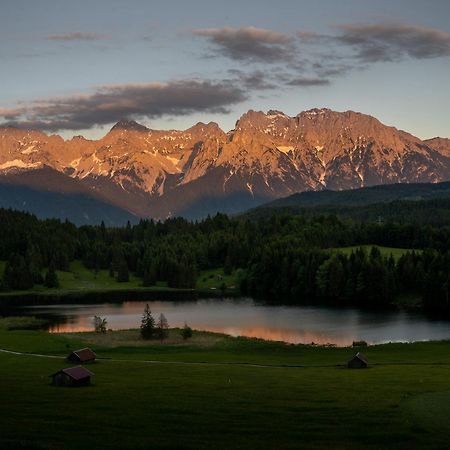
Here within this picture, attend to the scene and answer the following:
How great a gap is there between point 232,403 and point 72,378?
54.8 feet

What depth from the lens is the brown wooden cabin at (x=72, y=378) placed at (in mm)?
68500

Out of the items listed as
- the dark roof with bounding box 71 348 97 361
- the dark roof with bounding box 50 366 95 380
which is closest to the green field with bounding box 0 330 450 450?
the dark roof with bounding box 50 366 95 380

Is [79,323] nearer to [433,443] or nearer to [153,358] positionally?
[153,358]

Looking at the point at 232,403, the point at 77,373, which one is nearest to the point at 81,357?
the point at 77,373

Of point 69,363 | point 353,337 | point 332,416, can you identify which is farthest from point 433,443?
point 353,337

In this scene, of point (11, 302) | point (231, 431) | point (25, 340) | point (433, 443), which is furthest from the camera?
point (11, 302)

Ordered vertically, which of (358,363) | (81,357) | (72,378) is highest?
(358,363)

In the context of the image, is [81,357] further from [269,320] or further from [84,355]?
[269,320]

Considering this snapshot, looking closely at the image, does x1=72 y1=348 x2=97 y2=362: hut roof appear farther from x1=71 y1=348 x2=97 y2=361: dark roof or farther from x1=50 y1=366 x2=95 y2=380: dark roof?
x1=50 y1=366 x2=95 y2=380: dark roof

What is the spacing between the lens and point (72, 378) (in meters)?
68.4

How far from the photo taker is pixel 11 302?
194250 mm

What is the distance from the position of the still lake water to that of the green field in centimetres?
2555

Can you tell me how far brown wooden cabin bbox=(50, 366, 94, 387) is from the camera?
68.5 meters

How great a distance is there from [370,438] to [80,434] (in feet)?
53.8
